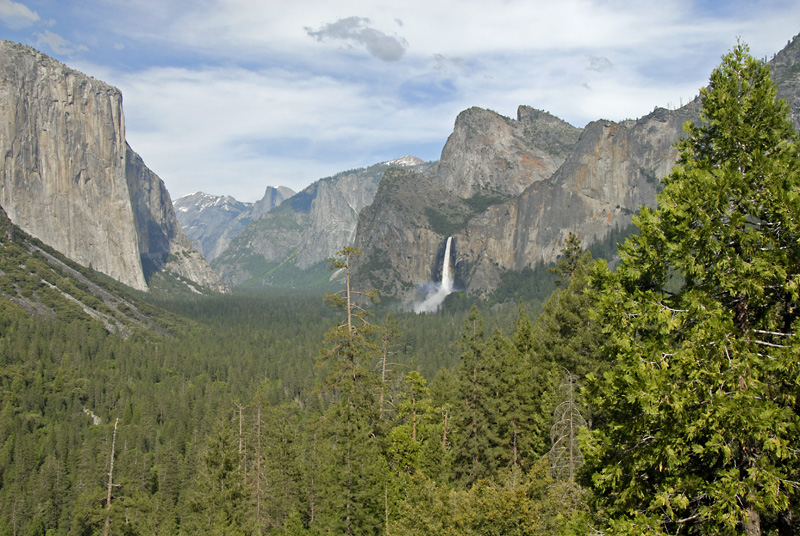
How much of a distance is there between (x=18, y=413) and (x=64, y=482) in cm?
3234

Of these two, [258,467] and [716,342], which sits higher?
[716,342]

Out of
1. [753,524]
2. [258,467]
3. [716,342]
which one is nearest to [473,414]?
[258,467]

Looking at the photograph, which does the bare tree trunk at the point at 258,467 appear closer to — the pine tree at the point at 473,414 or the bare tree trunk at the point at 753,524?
the pine tree at the point at 473,414

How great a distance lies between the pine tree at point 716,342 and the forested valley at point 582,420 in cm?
4

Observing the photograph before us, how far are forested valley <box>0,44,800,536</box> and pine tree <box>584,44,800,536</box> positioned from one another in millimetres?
42

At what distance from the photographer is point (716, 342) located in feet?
35.4

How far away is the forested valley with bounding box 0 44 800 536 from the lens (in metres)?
10.7

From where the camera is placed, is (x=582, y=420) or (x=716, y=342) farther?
(x=582, y=420)

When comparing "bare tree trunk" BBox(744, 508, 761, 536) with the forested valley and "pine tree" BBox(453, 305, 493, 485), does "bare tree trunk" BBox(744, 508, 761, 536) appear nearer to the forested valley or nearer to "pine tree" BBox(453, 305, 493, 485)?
the forested valley

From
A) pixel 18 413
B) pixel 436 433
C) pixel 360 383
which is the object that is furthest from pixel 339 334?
pixel 18 413

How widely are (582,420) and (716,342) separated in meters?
14.4

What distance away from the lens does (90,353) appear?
463ft

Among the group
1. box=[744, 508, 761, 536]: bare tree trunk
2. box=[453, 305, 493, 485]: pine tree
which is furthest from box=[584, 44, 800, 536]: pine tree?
box=[453, 305, 493, 485]: pine tree

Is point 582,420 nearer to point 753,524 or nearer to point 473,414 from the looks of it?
point 473,414
